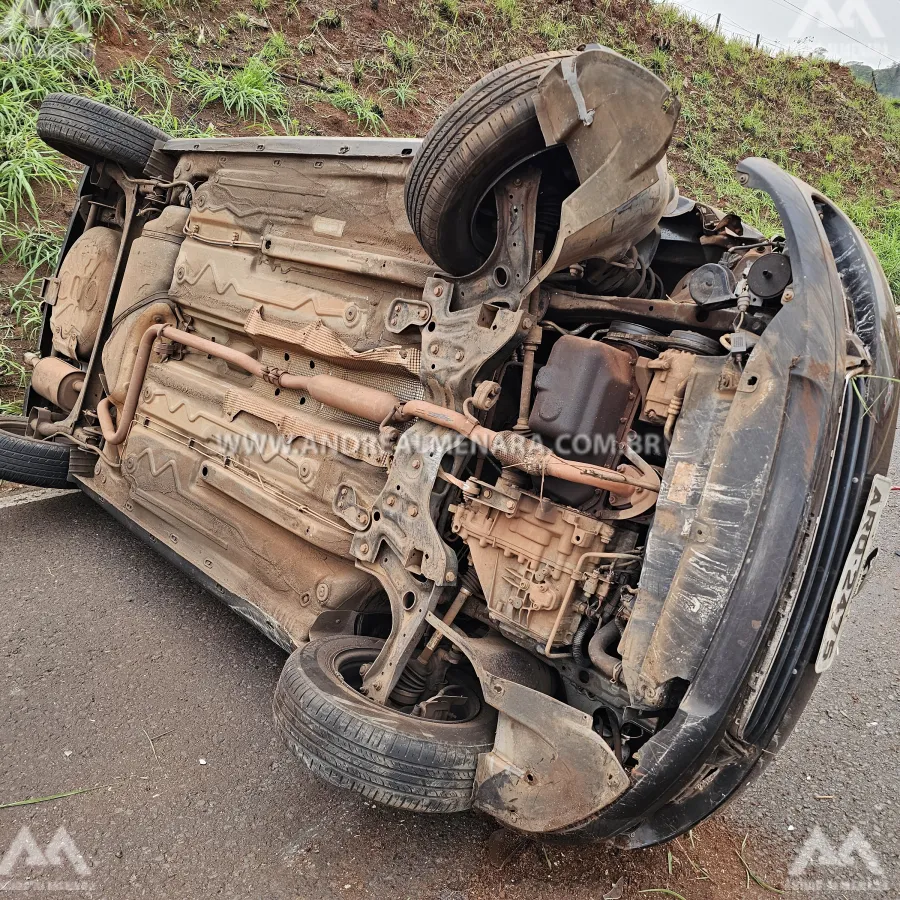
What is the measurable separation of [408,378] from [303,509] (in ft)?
2.02

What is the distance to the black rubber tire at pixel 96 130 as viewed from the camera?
3613 mm

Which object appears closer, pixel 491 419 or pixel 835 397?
pixel 835 397

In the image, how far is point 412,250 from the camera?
2.63 metres

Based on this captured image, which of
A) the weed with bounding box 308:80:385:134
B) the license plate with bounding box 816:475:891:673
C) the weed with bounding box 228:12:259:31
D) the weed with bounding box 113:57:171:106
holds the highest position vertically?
the weed with bounding box 228:12:259:31

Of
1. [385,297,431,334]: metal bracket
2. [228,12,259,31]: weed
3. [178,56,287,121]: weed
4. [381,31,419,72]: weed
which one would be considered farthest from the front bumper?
[381,31,419,72]: weed

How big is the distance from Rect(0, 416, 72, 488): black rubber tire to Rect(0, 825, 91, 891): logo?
1.91 meters

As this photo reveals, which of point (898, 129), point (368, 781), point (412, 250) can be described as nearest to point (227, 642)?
point (368, 781)

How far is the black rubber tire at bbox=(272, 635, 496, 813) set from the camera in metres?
1.84

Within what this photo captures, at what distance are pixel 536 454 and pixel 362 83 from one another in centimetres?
634

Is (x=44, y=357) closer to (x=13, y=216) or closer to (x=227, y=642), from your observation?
(x=13, y=216)

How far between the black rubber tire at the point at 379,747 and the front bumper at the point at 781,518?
343mm

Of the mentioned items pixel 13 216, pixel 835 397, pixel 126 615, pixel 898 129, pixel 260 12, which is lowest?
pixel 126 615

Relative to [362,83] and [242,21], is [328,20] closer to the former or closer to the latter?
[362,83]

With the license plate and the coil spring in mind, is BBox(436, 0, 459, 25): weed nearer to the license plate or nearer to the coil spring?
the coil spring
